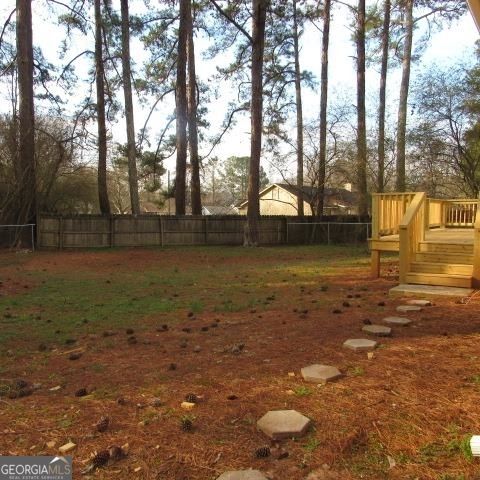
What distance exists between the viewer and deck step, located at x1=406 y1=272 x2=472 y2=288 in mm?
6602

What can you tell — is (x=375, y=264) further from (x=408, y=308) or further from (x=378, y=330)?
(x=378, y=330)

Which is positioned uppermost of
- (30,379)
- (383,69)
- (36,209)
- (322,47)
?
(322,47)

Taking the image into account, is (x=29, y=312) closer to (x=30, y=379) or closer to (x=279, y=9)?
(x=30, y=379)

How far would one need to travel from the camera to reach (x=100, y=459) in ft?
7.11

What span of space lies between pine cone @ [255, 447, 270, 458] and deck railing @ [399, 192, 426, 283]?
18.1 ft

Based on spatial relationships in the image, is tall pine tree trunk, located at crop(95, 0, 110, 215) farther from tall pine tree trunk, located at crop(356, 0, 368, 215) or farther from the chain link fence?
tall pine tree trunk, located at crop(356, 0, 368, 215)

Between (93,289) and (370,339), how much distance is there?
4.98 meters

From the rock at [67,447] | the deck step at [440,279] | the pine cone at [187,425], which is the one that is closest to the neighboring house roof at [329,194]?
the deck step at [440,279]

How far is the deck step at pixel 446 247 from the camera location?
23.5ft

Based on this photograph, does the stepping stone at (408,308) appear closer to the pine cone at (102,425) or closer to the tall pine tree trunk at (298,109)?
the pine cone at (102,425)

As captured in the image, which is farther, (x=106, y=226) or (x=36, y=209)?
(x=106, y=226)

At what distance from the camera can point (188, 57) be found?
1928 cm

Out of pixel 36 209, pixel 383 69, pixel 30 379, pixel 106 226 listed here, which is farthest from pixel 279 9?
pixel 30 379

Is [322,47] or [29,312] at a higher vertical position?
[322,47]
